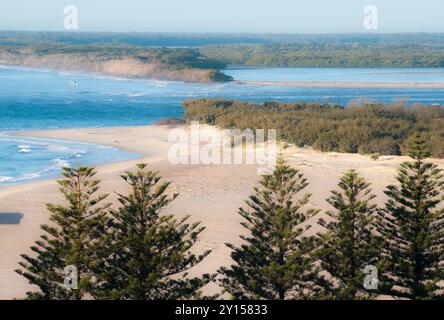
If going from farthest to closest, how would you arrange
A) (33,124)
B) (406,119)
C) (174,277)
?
(33,124) → (406,119) → (174,277)

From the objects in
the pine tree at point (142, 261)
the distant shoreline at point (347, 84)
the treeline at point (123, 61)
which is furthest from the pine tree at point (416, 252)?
the treeline at point (123, 61)

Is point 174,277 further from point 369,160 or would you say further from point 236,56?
point 236,56

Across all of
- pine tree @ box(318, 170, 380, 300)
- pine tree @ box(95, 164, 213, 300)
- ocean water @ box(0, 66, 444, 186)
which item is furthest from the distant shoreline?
pine tree @ box(95, 164, 213, 300)

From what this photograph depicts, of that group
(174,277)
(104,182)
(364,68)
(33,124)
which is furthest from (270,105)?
(364,68)

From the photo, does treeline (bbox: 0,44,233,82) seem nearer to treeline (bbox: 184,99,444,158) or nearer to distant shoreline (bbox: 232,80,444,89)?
distant shoreline (bbox: 232,80,444,89)

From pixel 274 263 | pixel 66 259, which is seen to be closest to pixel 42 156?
pixel 66 259

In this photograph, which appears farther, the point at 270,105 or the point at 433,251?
the point at 270,105
